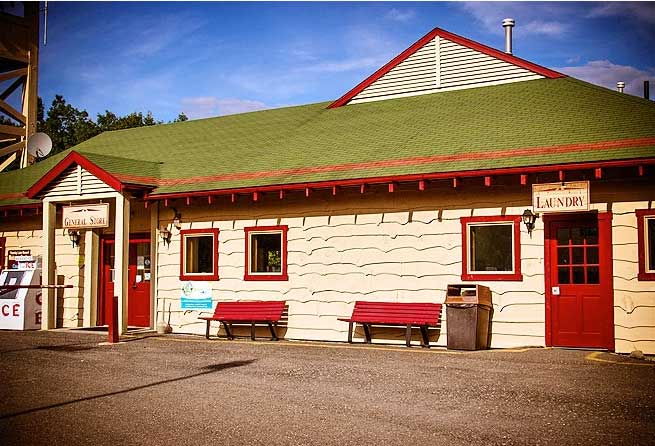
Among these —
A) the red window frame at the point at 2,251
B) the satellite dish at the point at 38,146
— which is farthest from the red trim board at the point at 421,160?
the satellite dish at the point at 38,146

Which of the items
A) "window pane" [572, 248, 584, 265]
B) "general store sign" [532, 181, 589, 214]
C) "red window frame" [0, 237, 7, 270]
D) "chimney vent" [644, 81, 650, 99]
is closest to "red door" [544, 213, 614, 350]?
"window pane" [572, 248, 584, 265]

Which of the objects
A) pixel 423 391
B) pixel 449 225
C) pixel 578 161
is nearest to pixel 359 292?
pixel 449 225

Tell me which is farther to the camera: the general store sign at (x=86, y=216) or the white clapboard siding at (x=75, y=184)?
the general store sign at (x=86, y=216)

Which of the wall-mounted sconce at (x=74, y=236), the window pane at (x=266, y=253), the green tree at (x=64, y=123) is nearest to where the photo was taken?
the window pane at (x=266, y=253)

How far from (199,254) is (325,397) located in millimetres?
9266

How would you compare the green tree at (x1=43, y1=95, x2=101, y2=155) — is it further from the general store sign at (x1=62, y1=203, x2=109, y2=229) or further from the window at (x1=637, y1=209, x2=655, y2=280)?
the window at (x1=637, y1=209, x2=655, y2=280)

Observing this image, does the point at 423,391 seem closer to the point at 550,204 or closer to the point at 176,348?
the point at 550,204

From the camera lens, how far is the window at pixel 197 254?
16.8 meters

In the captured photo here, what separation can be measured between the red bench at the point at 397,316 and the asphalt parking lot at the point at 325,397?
575 mm

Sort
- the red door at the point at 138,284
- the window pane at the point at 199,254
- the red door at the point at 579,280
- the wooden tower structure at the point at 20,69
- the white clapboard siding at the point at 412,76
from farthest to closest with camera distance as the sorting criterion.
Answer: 1. the wooden tower structure at the point at 20,69
2. the red door at the point at 138,284
3. the white clapboard siding at the point at 412,76
4. the window pane at the point at 199,254
5. the red door at the point at 579,280

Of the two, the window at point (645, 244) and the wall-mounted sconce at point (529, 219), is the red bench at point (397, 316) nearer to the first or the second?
the wall-mounted sconce at point (529, 219)

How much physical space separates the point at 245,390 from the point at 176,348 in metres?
5.09

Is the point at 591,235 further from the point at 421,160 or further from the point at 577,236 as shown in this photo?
the point at 421,160

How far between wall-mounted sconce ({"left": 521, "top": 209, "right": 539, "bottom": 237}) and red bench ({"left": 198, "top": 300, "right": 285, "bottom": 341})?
5.32 m
